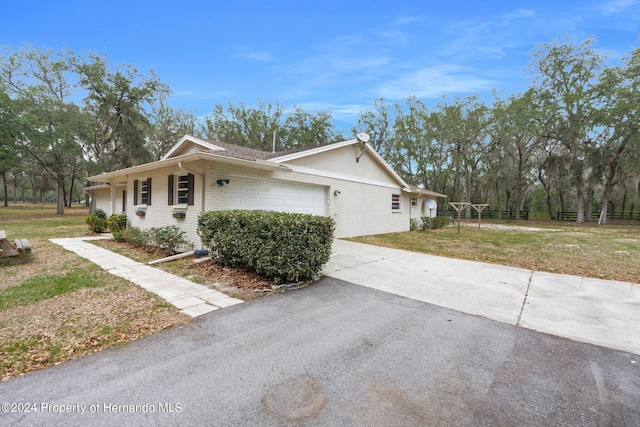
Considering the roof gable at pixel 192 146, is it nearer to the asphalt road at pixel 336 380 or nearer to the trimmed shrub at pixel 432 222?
the asphalt road at pixel 336 380

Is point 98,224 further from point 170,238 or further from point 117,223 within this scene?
point 170,238

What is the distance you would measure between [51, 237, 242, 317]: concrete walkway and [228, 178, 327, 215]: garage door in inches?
108

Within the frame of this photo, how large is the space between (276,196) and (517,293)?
671 centimetres

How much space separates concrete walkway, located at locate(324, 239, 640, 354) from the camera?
3.51 metres

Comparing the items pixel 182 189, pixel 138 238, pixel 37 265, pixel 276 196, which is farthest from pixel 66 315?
pixel 276 196

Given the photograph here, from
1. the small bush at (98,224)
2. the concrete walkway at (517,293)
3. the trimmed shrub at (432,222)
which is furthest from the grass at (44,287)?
the trimmed shrub at (432,222)

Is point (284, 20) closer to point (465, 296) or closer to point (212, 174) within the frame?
point (212, 174)

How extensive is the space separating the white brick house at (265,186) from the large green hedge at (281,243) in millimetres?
2208

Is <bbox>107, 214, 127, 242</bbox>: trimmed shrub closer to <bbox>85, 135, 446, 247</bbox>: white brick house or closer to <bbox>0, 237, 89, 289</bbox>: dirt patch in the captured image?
<bbox>85, 135, 446, 247</bbox>: white brick house

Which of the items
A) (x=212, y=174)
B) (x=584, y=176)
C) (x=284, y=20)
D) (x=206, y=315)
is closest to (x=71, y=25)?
(x=284, y=20)

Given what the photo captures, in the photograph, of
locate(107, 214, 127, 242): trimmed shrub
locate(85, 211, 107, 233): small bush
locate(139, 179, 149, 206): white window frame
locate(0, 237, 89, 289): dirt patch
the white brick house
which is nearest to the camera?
locate(0, 237, 89, 289): dirt patch

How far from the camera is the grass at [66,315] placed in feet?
9.07

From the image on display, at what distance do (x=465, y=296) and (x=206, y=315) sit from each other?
4.03 metres

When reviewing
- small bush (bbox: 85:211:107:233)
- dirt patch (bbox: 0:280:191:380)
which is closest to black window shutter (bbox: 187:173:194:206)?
dirt patch (bbox: 0:280:191:380)
